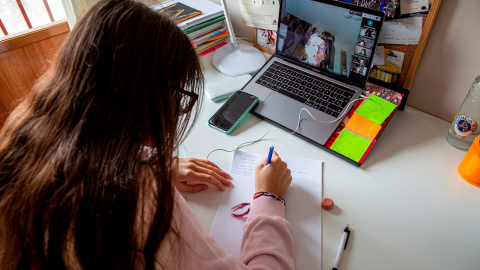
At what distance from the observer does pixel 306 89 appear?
1.00 m

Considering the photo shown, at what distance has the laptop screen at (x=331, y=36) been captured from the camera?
87 centimetres

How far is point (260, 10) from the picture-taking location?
1.18 m

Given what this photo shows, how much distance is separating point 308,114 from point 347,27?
26 centimetres

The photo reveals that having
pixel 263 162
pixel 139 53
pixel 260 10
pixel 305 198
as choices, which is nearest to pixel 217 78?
pixel 260 10

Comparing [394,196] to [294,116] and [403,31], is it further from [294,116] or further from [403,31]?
[403,31]

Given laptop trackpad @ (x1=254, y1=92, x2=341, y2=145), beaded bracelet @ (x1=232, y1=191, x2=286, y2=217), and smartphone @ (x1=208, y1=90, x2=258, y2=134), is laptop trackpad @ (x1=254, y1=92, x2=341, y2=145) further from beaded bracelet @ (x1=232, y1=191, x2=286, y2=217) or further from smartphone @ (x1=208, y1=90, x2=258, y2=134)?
beaded bracelet @ (x1=232, y1=191, x2=286, y2=217)

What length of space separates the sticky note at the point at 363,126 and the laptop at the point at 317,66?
0.03 m

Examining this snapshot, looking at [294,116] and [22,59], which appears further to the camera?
[22,59]

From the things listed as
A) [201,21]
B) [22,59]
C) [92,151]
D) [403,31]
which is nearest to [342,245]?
[92,151]

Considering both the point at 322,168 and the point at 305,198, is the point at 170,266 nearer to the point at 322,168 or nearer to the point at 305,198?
the point at 305,198

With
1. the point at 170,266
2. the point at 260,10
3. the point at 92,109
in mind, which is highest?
the point at 92,109

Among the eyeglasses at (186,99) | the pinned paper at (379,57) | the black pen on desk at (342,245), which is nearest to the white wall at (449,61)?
the pinned paper at (379,57)

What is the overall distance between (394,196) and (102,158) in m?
0.65

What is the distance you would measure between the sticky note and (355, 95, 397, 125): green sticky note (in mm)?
12
